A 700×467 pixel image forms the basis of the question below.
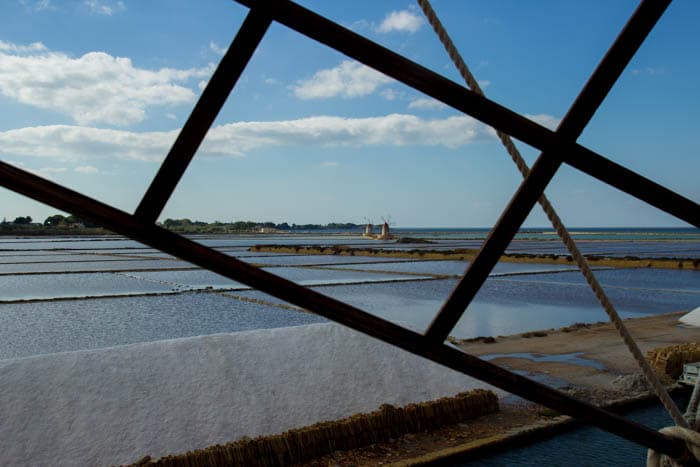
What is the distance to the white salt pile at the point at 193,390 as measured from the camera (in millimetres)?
2605

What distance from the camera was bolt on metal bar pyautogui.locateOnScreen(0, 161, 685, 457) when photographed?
0.76 m

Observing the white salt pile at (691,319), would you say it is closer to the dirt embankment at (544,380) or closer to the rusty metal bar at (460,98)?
the dirt embankment at (544,380)

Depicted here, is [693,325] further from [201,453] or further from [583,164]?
[583,164]

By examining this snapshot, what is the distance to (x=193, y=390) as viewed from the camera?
2.95 meters

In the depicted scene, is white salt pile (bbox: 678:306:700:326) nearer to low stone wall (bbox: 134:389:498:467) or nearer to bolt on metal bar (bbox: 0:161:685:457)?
low stone wall (bbox: 134:389:498:467)

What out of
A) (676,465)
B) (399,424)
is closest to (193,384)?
(399,424)

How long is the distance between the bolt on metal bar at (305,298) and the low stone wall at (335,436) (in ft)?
6.29

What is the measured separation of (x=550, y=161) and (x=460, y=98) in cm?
18

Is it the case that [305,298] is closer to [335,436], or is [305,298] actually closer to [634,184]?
[634,184]

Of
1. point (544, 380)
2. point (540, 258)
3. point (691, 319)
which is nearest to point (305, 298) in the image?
point (544, 380)

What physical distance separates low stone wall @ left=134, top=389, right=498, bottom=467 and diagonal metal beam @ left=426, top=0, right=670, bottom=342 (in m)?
1.96

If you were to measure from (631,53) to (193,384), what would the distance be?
257 centimetres

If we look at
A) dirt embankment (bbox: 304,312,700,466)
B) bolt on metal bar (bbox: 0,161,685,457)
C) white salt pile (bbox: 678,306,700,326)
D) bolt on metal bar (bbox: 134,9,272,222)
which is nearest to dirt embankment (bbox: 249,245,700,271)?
white salt pile (bbox: 678,306,700,326)

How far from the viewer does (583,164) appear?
935 millimetres
